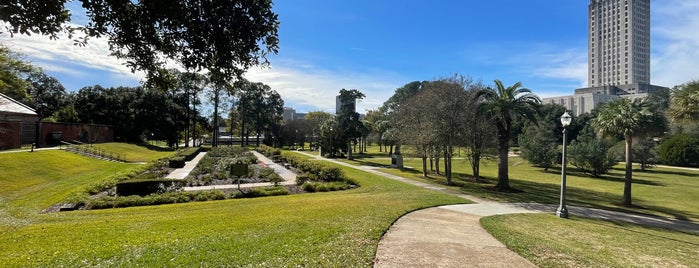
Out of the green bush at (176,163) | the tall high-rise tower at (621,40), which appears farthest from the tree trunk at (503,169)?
the tall high-rise tower at (621,40)

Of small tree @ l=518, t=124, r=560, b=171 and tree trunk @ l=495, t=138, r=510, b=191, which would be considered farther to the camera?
small tree @ l=518, t=124, r=560, b=171

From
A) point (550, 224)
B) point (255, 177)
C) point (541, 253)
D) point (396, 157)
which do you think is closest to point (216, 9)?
point (541, 253)

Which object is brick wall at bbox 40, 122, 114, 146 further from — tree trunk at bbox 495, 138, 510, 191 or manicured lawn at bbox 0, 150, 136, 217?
tree trunk at bbox 495, 138, 510, 191

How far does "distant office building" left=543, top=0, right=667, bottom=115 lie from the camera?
490 ft

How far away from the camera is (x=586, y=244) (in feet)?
26.2

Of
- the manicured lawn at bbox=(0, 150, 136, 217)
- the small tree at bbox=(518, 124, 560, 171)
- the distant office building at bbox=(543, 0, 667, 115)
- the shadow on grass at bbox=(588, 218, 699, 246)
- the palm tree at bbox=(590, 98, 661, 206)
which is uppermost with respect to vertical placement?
the distant office building at bbox=(543, 0, 667, 115)

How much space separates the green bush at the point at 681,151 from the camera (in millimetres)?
50987

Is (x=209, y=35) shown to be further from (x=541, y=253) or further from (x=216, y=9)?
(x=541, y=253)

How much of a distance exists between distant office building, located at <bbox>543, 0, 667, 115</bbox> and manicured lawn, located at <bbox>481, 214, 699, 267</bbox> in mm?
157946

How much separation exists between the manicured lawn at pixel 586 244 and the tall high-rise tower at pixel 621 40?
636ft

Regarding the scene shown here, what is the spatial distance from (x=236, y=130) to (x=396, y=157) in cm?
6191

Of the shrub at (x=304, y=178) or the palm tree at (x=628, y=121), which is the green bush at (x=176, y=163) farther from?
the palm tree at (x=628, y=121)

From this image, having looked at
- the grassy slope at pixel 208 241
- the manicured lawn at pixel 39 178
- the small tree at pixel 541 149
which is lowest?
the manicured lawn at pixel 39 178

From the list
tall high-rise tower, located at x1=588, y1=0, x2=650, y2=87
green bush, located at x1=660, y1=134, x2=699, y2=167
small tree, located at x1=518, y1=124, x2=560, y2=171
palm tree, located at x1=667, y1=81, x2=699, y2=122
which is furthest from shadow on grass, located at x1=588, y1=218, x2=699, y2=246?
tall high-rise tower, located at x1=588, y1=0, x2=650, y2=87
